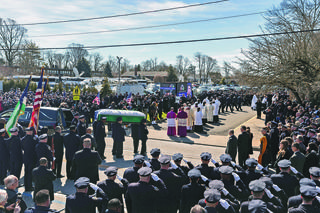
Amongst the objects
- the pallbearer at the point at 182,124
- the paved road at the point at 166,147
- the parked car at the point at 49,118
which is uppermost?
the parked car at the point at 49,118

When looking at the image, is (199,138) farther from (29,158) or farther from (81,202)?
(81,202)

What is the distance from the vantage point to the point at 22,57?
57.4m

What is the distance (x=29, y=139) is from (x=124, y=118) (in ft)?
22.2

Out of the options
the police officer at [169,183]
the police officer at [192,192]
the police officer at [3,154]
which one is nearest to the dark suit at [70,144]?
the police officer at [3,154]

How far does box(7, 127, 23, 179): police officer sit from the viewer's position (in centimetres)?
801

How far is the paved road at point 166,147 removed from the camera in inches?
312

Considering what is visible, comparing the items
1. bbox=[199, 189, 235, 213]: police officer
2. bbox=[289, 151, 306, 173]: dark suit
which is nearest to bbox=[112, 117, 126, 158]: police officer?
bbox=[289, 151, 306, 173]: dark suit

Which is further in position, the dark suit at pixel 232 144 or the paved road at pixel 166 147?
the dark suit at pixel 232 144

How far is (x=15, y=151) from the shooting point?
317 inches

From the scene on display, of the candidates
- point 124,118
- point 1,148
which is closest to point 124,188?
point 1,148

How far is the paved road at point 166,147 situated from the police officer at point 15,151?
62 cm

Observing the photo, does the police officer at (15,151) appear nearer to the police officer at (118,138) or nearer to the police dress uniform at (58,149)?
the police dress uniform at (58,149)

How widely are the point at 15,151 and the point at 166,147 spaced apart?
23.6ft

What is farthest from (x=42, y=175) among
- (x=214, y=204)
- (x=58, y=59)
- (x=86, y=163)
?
(x=58, y=59)
